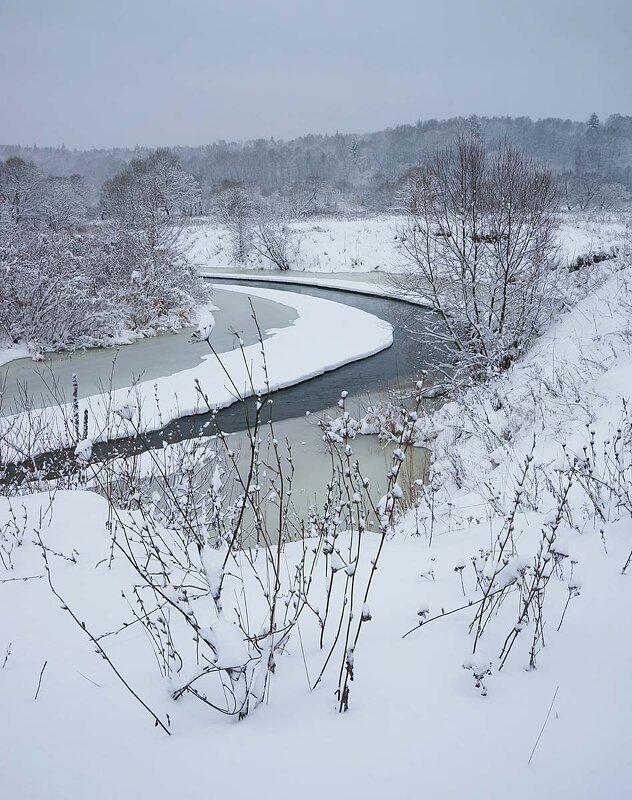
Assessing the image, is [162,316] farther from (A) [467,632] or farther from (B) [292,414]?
(A) [467,632]

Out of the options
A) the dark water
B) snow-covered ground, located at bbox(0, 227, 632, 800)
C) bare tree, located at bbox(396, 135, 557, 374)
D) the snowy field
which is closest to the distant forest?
the snowy field

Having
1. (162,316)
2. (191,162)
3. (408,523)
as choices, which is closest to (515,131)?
(191,162)

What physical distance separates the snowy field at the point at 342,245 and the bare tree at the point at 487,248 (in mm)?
18777

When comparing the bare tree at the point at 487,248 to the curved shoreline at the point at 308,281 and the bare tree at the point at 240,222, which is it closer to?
the curved shoreline at the point at 308,281

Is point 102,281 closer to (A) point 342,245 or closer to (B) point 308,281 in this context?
(B) point 308,281

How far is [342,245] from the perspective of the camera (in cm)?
4034

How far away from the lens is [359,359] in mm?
16156

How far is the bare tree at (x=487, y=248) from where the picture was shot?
1192cm

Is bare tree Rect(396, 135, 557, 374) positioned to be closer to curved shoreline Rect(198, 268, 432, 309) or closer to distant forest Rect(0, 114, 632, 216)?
curved shoreline Rect(198, 268, 432, 309)

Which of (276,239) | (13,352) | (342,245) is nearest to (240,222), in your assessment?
(276,239)

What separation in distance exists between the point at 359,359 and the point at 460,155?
6.26 m

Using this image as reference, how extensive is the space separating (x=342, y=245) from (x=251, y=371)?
101 ft

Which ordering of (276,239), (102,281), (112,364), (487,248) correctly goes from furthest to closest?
(276,239) → (102,281) → (112,364) → (487,248)

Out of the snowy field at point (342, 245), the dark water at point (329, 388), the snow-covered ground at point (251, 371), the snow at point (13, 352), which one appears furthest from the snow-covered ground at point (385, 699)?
the snowy field at point (342, 245)
